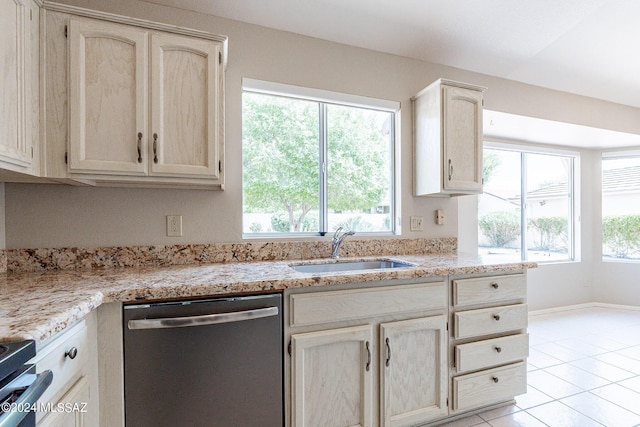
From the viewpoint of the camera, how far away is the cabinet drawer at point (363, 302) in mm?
1424

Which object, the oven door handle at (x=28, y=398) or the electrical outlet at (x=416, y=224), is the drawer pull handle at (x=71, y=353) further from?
the electrical outlet at (x=416, y=224)

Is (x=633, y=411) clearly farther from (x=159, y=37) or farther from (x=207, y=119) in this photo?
(x=159, y=37)

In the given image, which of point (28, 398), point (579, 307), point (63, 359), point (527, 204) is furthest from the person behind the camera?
point (579, 307)

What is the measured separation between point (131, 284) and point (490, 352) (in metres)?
1.90

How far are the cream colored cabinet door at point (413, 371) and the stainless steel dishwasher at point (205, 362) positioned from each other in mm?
540

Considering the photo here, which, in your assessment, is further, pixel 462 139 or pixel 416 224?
pixel 416 224

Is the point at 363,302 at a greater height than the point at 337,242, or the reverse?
the point at 337,242

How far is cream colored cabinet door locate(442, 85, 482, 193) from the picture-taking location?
2191mm

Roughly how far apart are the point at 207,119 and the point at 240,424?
143cm

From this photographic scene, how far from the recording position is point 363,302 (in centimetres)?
152

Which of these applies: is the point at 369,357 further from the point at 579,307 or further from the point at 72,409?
the point at 579,307

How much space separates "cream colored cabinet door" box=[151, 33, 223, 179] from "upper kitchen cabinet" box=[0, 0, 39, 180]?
0.45m

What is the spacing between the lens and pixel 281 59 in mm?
2127

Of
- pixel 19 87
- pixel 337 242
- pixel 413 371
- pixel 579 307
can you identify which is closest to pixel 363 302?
pixel 413 371
